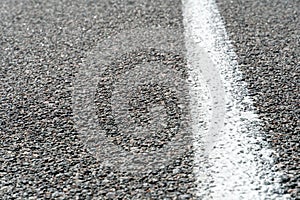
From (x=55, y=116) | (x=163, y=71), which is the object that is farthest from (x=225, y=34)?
(x=55, y=116)

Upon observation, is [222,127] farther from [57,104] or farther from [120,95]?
[57,104]

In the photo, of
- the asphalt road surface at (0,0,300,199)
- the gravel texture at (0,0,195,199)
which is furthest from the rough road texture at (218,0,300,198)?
the gravel texture at (0,0,195,199)

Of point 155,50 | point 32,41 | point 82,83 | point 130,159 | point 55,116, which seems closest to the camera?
point 130,159

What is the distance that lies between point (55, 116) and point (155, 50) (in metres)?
0.82

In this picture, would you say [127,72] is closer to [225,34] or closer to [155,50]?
[155,50]

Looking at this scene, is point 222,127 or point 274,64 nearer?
point 222,127

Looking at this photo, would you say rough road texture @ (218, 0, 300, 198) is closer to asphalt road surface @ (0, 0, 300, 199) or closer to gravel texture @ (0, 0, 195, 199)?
asphalt road surface @ (0, 0, 300, 199)

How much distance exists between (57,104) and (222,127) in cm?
77

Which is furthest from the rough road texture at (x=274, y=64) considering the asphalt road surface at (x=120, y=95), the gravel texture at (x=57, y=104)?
the gravel texture at (x=57, y=104)

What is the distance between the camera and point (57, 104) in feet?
8.70

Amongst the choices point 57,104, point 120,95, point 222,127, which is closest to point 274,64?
point 222,127

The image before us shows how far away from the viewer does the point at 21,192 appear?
6.72 feet

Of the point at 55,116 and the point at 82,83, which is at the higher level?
the point at 82,83

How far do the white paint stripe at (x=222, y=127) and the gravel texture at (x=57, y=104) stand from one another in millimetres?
84
